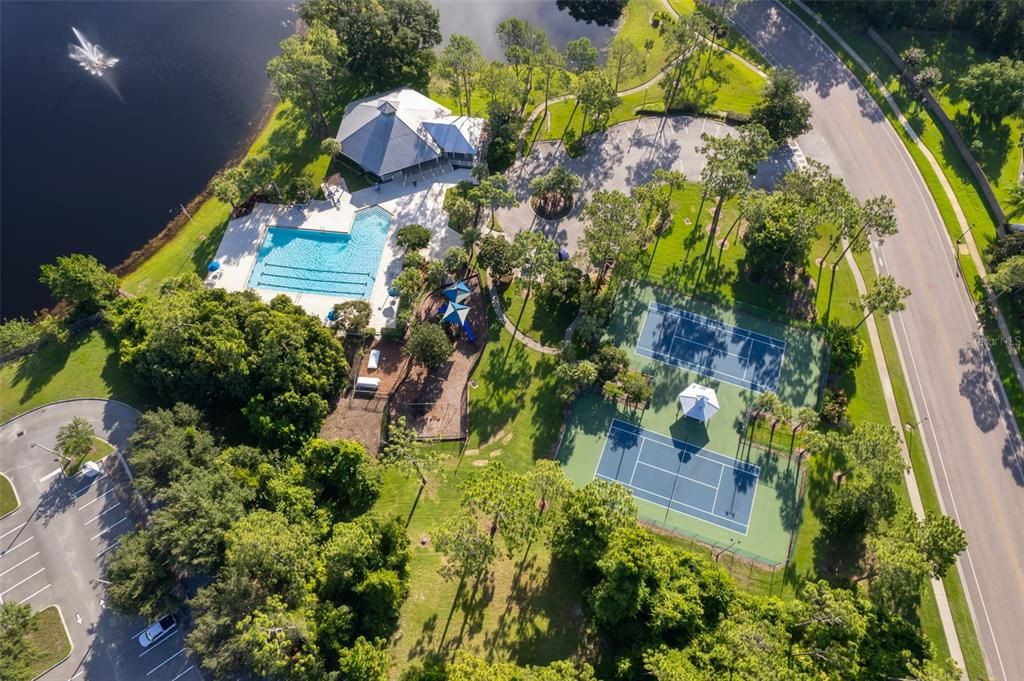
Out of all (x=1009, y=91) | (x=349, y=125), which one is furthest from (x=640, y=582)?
(x=1009, y=91)

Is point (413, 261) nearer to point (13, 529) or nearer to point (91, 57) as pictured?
point (13, 529)

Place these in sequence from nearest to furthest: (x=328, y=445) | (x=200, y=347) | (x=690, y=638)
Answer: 1. (x=690, y=638)
2. (x=328, y=445)
3. (x=200, y=347)

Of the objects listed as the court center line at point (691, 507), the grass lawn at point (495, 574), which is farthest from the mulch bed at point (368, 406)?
the court center line at point (691, 507)

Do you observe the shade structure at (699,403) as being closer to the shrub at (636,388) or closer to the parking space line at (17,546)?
the shrub at (636,388)

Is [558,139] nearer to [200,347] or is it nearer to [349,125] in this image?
[349,125]

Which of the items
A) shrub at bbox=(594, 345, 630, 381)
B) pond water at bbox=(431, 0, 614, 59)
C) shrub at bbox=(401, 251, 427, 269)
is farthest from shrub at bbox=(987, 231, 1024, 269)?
shrub at bbox=(401, 251, 427, 269)

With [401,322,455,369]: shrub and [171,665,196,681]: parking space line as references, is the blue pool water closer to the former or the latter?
[401,322,455,369]: shrub
